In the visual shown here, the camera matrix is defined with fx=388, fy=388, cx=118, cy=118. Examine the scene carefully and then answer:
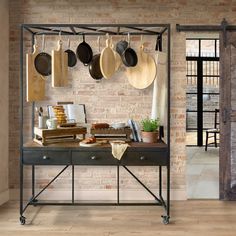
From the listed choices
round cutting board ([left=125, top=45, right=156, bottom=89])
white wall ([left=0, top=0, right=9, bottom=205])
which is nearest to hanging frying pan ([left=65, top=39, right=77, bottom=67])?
round cutting board ([left=125, top=45, right=156, bottom=89])

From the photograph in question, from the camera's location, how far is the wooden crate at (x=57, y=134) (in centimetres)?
415

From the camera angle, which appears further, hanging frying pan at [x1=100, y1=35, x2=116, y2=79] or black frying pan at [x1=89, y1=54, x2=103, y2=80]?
black frying pan at [x1=89, y1=54, x2=103, y2=80]

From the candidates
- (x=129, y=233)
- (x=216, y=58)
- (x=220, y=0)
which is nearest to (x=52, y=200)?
(x=129, y=233)

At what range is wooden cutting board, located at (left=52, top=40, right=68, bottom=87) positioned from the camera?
4.20 m

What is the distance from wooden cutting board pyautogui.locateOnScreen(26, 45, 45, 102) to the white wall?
522 mm

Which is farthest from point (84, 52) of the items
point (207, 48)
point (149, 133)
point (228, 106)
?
point (207, 48)

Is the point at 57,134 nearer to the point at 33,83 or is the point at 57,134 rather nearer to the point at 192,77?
the point at 33,83

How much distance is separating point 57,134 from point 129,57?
1.21 meters

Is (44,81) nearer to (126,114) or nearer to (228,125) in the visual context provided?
(126,114)

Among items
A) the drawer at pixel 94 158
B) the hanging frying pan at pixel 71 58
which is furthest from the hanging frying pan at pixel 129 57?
the drawer at pixel 94 158

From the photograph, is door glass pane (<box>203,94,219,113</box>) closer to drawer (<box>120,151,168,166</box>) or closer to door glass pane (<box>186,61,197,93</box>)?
door glass pane (<box>186,61,197,93</box>)

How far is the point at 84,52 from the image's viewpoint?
15.4ft

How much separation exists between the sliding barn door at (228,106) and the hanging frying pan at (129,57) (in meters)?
1.28

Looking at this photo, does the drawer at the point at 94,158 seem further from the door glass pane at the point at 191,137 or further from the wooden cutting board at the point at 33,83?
the door glass pane at the point at 191,137
